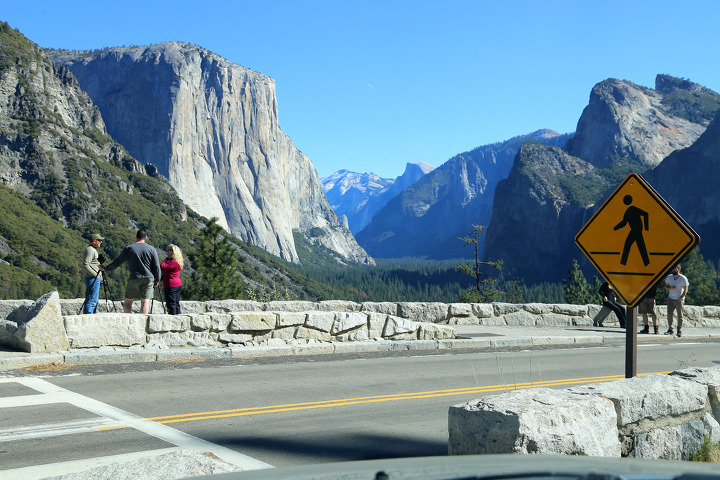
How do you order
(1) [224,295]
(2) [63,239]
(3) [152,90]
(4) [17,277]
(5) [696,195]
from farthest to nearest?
(3) [152,90], (5) [696,195], (2) [63,239], (4) [17,277], (1) [224,295]

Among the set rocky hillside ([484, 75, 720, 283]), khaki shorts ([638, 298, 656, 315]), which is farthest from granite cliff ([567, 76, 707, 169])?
khaki shorts ([638, 298, 656, 315])

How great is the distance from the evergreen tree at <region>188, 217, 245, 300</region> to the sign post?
2668 cm

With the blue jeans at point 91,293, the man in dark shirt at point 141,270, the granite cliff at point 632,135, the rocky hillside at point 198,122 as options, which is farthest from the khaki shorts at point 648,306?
the granite cliff at point 632,135

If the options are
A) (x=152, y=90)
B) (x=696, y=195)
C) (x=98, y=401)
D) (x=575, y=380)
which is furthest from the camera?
(x=152, y=90)

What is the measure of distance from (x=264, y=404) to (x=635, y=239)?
4035mm

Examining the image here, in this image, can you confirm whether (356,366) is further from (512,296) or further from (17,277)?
(17,277)

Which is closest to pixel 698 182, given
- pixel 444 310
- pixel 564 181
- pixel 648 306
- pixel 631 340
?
pixel 564 181

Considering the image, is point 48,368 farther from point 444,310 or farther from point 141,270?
point 444,310

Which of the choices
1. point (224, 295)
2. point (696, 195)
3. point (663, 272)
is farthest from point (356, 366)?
point (696, 195)

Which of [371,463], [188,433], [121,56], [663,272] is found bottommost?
[188,433]

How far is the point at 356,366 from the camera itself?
10.3 m

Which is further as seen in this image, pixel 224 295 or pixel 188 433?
pixel 224 295

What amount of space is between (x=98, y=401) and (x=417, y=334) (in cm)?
785

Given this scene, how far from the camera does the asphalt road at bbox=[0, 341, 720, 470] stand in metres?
5.22
